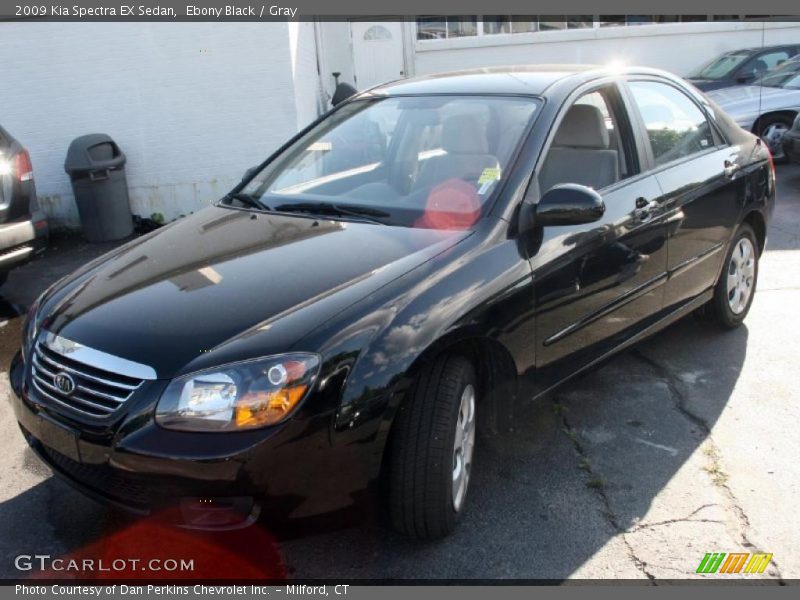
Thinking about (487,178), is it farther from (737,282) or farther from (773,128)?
(773,128)

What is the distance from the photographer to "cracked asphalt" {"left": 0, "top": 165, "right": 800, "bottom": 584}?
2855 millimetres

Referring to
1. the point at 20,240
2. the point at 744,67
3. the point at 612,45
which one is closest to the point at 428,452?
the point at 20,240

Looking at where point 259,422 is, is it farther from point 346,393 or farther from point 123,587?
point 123,587

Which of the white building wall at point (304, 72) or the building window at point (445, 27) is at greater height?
the building window at point (445, 27)

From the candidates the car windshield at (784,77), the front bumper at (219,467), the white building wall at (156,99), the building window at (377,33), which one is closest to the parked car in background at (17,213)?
the white building wall at (156,99)

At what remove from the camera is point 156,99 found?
27.7 ft

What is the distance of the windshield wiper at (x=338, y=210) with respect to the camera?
134 inches

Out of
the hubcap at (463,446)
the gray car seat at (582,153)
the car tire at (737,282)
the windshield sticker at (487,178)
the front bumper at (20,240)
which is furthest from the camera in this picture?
the front bumper at (20,240)

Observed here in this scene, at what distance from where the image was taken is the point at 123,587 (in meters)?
2.79

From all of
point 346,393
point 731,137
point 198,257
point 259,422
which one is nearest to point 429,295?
point 346,393

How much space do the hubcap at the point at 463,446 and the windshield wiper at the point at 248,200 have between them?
1.38 m

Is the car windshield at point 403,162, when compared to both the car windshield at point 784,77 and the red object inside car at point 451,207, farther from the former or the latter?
the car windshield at point 784,77

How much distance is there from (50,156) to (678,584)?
25.8 feet

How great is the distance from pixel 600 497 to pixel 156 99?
688cm
